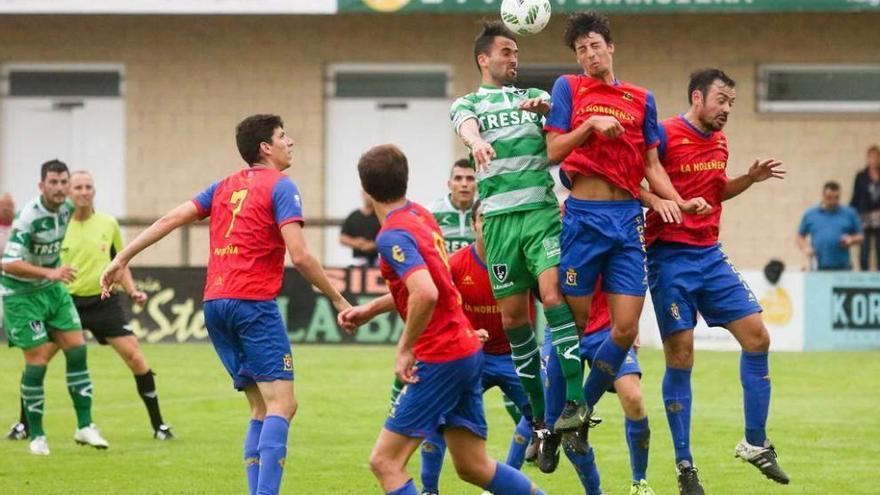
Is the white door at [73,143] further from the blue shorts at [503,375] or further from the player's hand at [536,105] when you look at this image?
the player's hand at [536,105]

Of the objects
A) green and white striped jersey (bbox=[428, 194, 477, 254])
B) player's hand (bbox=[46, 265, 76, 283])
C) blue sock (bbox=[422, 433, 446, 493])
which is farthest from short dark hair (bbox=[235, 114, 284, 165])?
player's hand (bbox=[46, 265, 76, 283])

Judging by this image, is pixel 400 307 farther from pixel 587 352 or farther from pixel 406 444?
pixel 587 352

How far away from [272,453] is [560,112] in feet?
8.85

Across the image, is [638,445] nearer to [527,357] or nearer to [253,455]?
[527,357]

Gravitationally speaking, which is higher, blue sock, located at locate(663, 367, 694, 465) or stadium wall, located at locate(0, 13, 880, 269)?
stadium wall, located at locate(0, 13, 880, 269)

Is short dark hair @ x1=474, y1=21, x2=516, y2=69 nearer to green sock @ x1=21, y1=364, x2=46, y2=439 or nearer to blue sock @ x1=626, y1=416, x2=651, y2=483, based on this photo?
blue sock @ x1=626, y1=416, x2=651, y2=483

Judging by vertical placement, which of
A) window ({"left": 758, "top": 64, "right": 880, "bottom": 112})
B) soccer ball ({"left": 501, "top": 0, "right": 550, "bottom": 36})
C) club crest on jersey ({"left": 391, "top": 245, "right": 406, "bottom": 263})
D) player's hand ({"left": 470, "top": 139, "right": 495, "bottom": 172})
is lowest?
club crest on jersey ({"left": 391, "top": 245, "right": 406, "bottom": 263})

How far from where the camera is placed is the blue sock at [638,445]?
1068cm

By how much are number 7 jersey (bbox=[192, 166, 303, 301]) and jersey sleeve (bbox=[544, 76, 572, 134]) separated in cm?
163

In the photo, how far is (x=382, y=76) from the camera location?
86.2 feet

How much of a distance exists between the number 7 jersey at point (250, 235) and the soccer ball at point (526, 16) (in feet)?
5.92

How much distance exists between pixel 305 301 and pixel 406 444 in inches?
557

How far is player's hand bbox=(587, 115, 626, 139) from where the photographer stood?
991 centimetres

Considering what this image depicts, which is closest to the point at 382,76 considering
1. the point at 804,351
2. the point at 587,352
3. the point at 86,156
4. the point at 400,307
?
the point at 86,156
